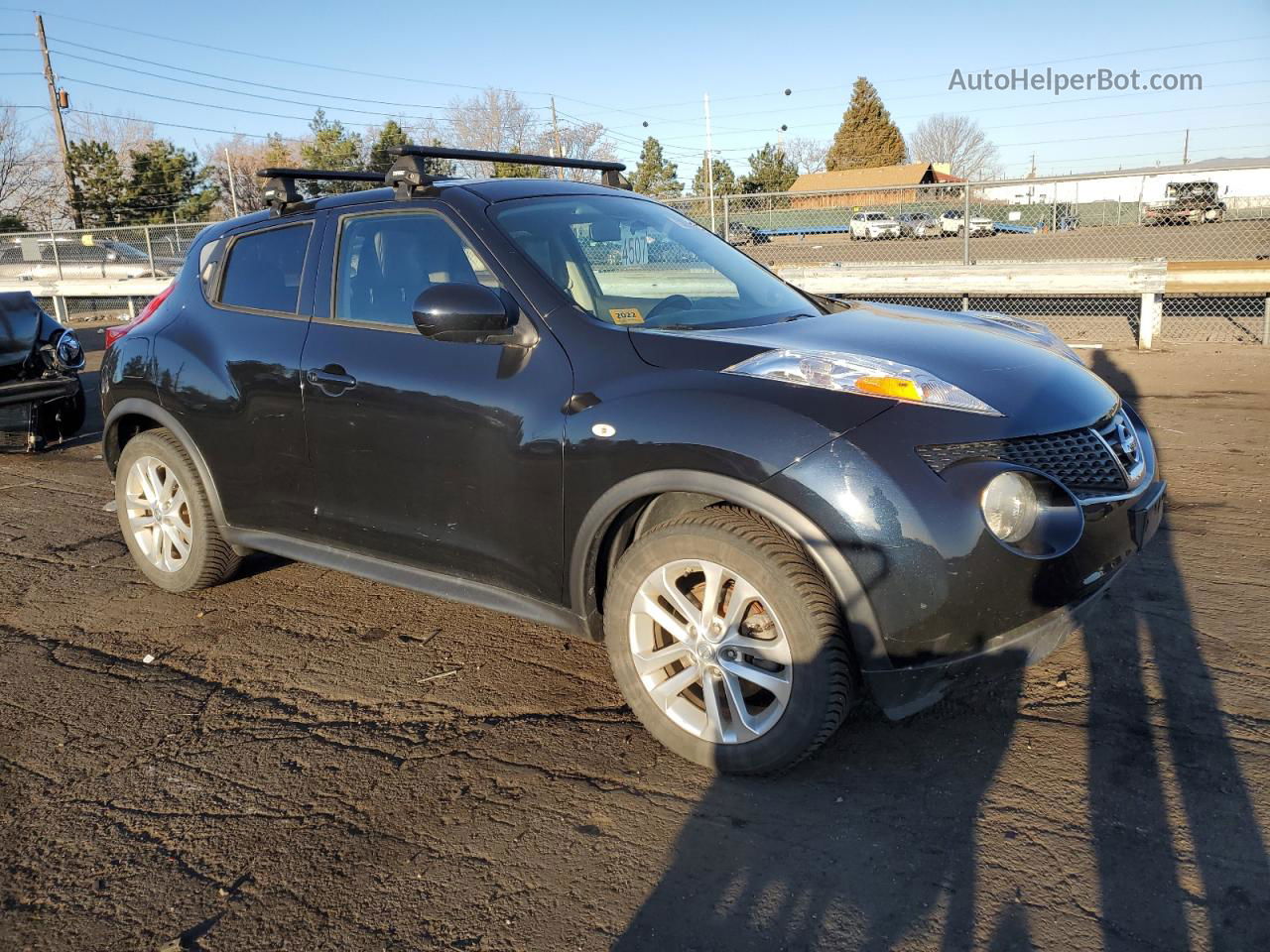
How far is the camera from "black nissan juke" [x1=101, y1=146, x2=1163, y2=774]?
2.79 m

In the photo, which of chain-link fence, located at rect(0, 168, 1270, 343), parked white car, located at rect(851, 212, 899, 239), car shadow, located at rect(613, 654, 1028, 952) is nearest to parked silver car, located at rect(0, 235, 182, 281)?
chain-link fence, located at rect(0, 168, 1270, 343)

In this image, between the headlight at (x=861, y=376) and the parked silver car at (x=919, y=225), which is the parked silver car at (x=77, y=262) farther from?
the headlight at (x=861, y=376)

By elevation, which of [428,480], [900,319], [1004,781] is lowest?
[1004,781]

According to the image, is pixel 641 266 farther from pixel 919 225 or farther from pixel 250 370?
pixel 919 225

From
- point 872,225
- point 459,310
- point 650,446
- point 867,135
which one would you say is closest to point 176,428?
point 459,310

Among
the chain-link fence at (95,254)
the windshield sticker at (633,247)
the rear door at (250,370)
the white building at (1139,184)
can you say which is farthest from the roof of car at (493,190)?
the chain-link fence at (95,254)

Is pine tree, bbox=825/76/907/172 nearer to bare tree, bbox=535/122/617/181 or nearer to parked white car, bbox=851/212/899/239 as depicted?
bare tree, bbox=535/122/617/181

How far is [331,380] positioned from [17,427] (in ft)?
20.1

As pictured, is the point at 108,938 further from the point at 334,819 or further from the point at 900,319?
the point at 900,319

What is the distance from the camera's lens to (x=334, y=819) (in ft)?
9.71

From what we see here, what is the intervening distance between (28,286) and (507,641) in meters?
20.8

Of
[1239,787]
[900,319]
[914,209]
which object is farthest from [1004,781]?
[914,209]

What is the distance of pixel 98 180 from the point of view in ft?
145

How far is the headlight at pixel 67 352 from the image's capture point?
8.62m
